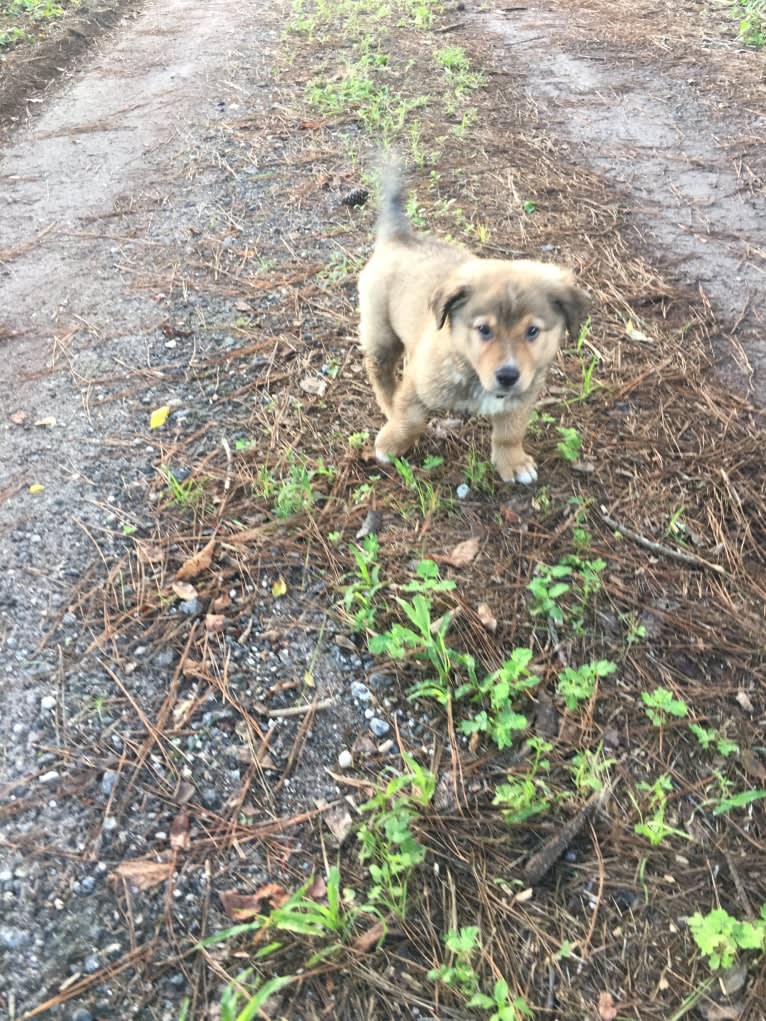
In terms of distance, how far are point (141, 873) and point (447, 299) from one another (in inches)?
91.5

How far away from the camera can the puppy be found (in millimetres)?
2895

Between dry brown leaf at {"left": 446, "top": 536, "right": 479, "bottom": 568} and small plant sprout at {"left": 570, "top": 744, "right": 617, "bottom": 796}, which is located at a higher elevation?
dry brown leaf at {"left": 446, "top": 536, "right": 479, "bottom": 568}

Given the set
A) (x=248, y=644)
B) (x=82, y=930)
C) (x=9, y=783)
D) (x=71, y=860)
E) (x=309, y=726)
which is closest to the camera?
(x=82, y=930)

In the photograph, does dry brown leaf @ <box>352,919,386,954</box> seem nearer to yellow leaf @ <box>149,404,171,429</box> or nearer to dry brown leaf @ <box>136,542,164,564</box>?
dry brown leaf @ <box>136,542,164,564</box>

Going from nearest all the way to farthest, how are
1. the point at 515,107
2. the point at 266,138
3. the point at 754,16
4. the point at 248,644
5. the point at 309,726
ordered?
the point at 309,726
the point at 248,644
the point at 266,138
the point at 515,107
the point at 754,16

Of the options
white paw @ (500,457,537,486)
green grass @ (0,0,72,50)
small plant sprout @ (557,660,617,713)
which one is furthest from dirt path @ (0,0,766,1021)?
green grass @ (0,0,72,50)

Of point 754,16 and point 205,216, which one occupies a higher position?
point 754,16

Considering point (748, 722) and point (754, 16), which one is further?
point (754, 16)

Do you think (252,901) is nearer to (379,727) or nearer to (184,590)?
(379,727)

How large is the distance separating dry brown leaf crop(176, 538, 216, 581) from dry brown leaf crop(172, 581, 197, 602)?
26 mm

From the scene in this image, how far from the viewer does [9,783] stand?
8.07ft

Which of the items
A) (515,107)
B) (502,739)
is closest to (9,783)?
(502,739)

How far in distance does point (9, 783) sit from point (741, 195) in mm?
6456

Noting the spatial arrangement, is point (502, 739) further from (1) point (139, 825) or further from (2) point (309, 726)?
(1) point (139, 825)
